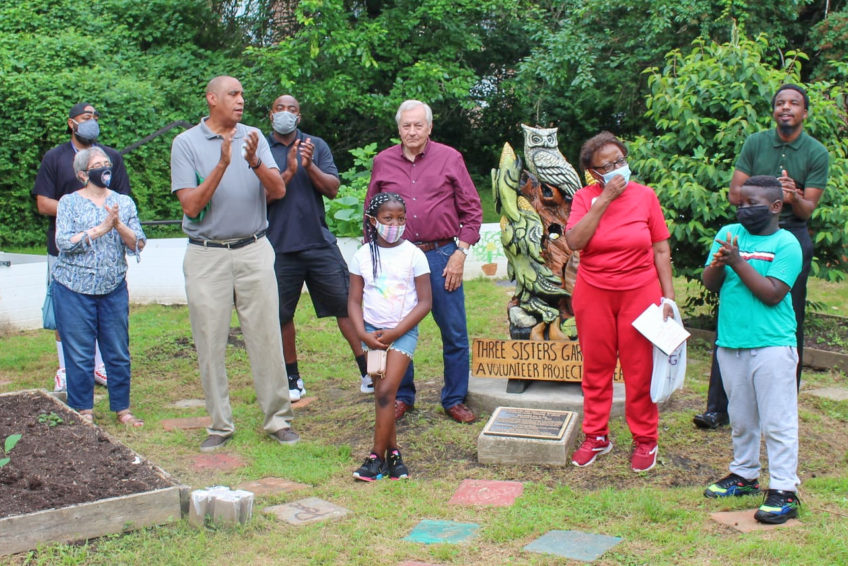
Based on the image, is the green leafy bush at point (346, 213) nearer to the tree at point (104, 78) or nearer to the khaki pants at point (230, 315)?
the tree at point (104, 78)

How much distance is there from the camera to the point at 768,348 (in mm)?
4320

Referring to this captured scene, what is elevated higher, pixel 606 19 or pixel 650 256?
pixel 606 19

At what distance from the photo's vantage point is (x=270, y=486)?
5.02 metres

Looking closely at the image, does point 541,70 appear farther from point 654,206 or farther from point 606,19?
point 654,206

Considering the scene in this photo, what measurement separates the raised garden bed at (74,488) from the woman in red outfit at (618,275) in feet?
7.62

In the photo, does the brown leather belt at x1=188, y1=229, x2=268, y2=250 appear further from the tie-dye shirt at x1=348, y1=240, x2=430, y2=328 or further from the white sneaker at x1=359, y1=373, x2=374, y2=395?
the white sneaker at x1=359, y1=373, x2=374, y2=395

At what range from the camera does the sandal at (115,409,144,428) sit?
6133 mm

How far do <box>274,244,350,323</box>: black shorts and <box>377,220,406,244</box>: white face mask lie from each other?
4.51 ft

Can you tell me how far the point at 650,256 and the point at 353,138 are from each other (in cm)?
1115

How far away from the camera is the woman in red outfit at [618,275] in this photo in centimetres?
488

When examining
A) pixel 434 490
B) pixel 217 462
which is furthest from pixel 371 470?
pixel 217 462

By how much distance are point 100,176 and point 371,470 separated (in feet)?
8.66

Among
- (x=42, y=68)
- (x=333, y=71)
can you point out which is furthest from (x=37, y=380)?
(x=333, y=71)

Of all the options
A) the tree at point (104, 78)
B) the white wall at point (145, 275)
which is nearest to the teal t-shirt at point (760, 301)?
the white wall at point (145, 275)
